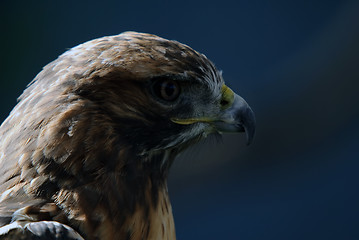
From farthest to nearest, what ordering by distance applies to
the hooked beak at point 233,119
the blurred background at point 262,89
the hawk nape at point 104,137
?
the blurred background at point 262,89, the hooked beak at point 233,119, the hawk nape at point 104,137

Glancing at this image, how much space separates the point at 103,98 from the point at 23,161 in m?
0.36

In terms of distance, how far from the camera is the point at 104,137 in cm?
187

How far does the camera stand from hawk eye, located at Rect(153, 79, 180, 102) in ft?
6.45

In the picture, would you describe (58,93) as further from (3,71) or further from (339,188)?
(339,188)

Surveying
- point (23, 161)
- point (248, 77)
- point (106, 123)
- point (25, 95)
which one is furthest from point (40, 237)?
point (248, 77)

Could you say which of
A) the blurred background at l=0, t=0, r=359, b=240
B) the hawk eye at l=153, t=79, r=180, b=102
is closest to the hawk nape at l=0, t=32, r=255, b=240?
the hawk eye at l=153, t=79, r=180, b=102

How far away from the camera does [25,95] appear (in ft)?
6.79

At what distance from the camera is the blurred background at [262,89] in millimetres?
4934

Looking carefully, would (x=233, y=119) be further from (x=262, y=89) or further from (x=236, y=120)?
(x=262, y=89)

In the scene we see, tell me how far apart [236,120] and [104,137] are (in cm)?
61

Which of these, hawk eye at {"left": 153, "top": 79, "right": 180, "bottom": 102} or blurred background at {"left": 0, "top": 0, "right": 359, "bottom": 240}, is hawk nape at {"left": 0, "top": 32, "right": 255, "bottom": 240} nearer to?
hawk eye at {"left": 153, "top": 79, "right": 180, "bottom": 102}

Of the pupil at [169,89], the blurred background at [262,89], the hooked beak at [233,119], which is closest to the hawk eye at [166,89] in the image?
the pupil at [169,89]

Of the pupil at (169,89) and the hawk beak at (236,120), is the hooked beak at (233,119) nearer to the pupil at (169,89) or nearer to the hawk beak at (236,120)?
the hawk beak at (236,120)

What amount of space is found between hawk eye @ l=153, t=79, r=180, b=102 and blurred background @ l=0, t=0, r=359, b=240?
277 cm
